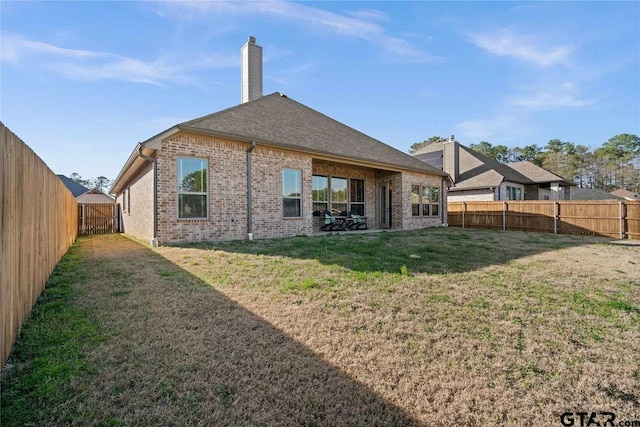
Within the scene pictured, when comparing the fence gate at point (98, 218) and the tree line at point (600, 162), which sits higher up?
the tree line at point (600, 162)

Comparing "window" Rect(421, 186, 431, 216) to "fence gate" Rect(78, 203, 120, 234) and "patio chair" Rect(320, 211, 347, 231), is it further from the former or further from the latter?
"fence gate" Rect(78, 203, 120, 234)

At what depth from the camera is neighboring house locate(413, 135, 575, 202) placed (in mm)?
20694

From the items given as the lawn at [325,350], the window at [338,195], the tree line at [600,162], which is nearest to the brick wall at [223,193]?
the window at [338,195]

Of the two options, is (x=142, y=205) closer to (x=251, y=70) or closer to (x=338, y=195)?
(x=251, y=70)

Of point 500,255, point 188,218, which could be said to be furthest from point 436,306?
point 188,218

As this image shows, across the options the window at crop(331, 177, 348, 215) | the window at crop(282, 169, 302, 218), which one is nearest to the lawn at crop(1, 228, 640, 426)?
the window at crop(282, 169, 302, 218)

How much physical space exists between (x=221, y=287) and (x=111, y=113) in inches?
486

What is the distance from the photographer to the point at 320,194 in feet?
42.3

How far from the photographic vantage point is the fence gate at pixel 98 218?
1603 centimetres

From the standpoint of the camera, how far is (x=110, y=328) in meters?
2.91

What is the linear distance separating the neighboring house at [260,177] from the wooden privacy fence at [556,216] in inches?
139

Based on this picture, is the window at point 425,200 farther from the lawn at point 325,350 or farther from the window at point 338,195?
the lawn at point 325,350

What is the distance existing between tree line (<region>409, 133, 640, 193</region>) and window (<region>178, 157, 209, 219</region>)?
37.2m

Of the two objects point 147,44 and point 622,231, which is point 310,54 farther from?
point 622,231
